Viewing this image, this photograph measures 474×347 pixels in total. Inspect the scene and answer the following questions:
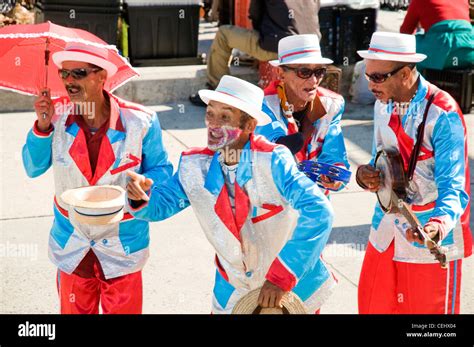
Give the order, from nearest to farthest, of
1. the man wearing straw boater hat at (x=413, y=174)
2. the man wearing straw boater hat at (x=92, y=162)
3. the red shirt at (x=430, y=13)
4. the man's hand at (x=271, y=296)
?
the man's hand at (x=271, y=296) → the man wearing straw boater hat at (x=413, y=174) → the man wearing straw boater hat at (x=92, y=162) → the red shirt at (x=430, y=13)

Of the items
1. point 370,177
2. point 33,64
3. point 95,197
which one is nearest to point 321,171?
point 370,177

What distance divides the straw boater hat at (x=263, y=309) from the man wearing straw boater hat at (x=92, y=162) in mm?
961

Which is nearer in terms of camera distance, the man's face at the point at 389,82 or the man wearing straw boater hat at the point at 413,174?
the man wearing straw boater hat at the point at 413,174

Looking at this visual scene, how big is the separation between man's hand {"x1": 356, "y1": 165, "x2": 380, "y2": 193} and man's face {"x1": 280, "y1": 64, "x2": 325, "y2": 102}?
1.82 feet

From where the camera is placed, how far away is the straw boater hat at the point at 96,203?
4.07m

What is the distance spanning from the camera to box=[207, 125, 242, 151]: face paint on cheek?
3.95 metres

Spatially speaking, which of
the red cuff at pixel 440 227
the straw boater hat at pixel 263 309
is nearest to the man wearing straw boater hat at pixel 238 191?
the straw boater hat at pixel 263 309

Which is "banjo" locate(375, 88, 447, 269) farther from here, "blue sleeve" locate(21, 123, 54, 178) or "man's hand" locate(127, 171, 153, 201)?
"blue sleeve" locate(21, 123, 54, 178)

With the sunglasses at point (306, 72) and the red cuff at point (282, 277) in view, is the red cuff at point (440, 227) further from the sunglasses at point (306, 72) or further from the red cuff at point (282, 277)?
the sunglasses at point (306, 72)

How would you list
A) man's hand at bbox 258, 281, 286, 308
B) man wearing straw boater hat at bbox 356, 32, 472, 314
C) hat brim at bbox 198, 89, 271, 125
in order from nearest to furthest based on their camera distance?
man's hand at bbox 258, 281, 286, 308
hat brim at bbox 198, 89, 271, 125
man wearing straw boater hat at bbox 356, 32, 472, 314

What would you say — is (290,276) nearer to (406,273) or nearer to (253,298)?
(253,298)

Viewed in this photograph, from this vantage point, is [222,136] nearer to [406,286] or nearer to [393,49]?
[393,49]

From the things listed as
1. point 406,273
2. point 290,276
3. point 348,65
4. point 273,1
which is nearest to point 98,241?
point 290,276

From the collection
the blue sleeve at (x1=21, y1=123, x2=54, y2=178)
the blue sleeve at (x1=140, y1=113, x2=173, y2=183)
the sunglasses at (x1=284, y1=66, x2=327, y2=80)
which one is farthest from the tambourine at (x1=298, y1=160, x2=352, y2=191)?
the blue sleeve at (x1=21, y1=123, x2=54, y2=178)
